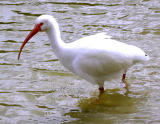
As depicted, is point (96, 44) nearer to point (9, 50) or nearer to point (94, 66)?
point (94, 66)

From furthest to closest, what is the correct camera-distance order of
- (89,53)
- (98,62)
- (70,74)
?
(70,74) → (98,62) → (89,53)

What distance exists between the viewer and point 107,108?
705cm

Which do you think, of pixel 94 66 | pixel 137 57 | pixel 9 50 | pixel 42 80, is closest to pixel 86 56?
pixel 94 66

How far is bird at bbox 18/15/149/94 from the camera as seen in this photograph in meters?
6.93

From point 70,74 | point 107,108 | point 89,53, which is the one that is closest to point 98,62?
point 89,53

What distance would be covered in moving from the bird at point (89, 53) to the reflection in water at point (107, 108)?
42 cm

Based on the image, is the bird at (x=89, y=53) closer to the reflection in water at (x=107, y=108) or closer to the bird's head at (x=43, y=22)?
the bird's head at (x=43, y=22)

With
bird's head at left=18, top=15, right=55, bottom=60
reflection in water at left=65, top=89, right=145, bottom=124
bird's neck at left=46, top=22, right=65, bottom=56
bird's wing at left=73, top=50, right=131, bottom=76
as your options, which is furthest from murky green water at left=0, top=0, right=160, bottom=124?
bird's head at left=18, top=15, right=55, bottom=60

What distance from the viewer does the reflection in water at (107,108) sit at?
6621 mm

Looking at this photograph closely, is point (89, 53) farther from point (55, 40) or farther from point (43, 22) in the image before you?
point (43, 22)

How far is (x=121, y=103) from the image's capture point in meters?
7.23

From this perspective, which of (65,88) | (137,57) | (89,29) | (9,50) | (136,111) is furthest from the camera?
(89,29)

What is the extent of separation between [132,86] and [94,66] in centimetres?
116

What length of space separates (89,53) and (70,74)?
1.62m
